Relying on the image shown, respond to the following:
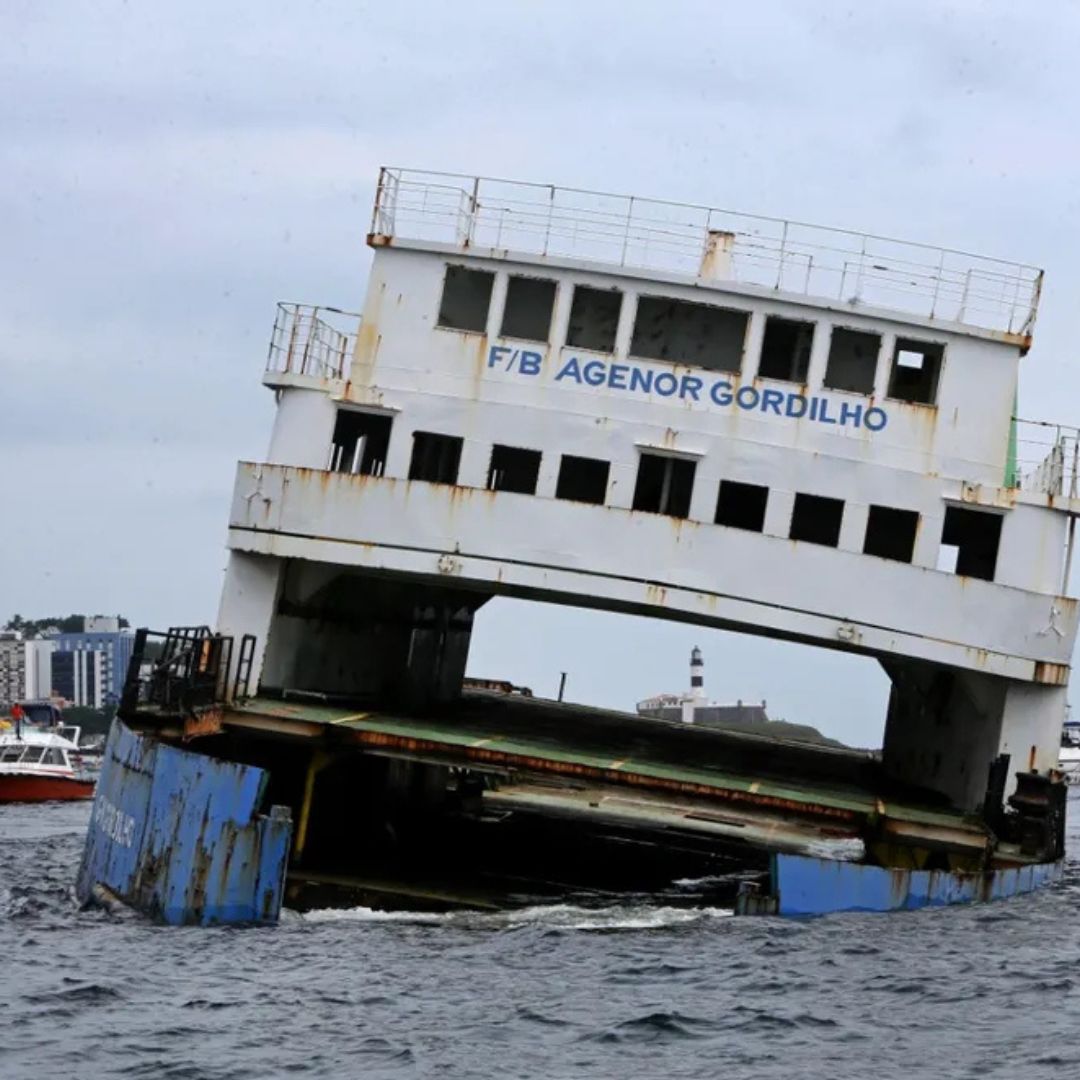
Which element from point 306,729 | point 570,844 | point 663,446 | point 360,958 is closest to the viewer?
point 360,958

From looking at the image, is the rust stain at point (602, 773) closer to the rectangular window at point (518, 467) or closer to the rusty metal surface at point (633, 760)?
the rusty metal surface at point (633, 760)

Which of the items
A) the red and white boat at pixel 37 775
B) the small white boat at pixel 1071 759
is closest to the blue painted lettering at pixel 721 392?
the red and white boat at pixel 37 775

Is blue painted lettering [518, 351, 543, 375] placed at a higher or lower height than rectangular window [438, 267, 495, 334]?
lower

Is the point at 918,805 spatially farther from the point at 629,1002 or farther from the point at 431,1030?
the point at 431,1030

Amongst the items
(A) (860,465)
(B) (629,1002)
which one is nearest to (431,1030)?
(B) (629,1002)

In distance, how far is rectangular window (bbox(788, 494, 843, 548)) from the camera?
87.0 ft

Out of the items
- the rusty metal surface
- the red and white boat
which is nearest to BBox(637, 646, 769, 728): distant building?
the red and white boat

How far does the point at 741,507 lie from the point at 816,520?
98cm

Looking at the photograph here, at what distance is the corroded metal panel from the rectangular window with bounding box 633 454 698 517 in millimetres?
5357

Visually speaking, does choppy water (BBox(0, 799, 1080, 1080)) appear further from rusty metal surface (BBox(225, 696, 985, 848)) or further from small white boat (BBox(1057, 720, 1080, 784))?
small white boat (BBox(1057, 720, 1080, 784))

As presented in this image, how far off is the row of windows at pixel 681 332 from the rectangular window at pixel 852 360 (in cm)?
1

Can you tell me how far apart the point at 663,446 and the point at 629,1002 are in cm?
911

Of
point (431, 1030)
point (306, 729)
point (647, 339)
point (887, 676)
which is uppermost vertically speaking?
point (647, 339)

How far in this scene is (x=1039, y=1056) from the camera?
54.7 feet
